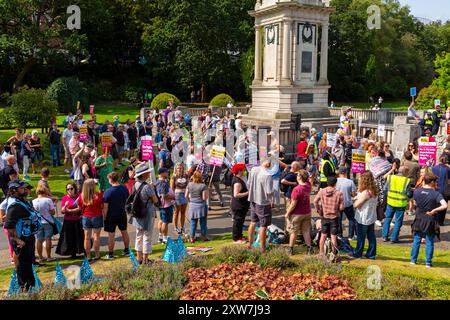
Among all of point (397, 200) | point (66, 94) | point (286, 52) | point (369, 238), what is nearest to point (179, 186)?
point (369, 238)

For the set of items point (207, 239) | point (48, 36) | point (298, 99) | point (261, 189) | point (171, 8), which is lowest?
point (207, 239)

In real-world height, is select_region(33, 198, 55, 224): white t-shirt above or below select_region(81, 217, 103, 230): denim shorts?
above

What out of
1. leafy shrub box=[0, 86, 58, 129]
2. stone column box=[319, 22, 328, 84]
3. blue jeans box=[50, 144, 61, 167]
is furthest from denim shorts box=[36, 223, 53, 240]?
stone column box=[319, 22, 328, 84]

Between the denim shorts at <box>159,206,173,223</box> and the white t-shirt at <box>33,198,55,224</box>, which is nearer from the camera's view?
the white t-shirt at <box>33,198,55,224</box>

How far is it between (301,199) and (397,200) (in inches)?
109

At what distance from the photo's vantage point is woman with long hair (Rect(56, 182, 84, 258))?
9.89 meters

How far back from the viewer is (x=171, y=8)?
55.8 meters

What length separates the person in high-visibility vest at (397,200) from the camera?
1078 cm

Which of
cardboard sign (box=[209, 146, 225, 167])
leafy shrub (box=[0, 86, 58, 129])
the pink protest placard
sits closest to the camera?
cardboard sign (box=[209, 146, 225, 167])

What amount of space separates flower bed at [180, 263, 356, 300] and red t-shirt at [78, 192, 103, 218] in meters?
2.48

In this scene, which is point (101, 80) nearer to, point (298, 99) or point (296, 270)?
point (298, 99)

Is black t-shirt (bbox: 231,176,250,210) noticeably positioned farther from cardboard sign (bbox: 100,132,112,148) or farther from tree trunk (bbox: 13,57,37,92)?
tree trunk (bbox: 13,57,37,92)
